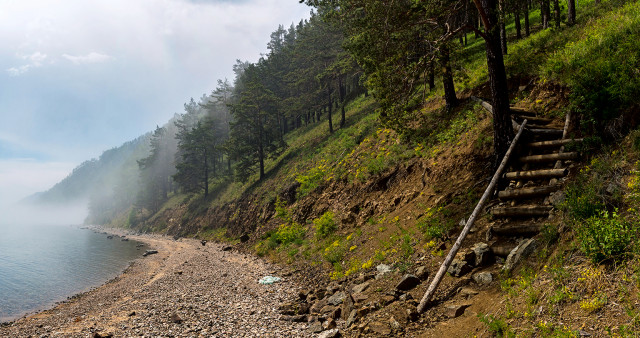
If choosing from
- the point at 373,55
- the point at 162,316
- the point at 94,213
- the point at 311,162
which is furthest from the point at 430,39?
the point at 94,213

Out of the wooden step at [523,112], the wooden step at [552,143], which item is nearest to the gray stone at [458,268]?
the wooden step at [552,143]

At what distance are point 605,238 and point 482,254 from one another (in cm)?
292

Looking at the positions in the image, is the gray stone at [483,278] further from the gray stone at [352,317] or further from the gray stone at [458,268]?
the gray stone at [352,317]

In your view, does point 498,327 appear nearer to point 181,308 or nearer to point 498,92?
point 498,92

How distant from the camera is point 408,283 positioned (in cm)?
799

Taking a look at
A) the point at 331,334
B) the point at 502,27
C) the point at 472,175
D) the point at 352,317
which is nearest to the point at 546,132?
the point at 472,175

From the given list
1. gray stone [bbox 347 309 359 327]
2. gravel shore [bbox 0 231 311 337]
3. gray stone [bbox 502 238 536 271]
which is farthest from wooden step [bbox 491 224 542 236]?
gravel shore [bbox 0 231 311 337]

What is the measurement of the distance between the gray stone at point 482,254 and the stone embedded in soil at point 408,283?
1.56 metres

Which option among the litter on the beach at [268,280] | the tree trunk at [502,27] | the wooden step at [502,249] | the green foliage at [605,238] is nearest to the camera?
the green foliage at [605,238]

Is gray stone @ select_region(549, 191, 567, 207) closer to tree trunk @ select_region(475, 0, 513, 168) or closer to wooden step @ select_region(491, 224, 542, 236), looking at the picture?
wooden step @ select_region(491, 224, 542, 236)

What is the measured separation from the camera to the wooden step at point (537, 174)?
7.65 meters

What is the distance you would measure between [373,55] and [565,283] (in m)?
9.39

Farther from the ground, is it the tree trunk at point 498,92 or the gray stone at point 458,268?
the tree trunk at point 498,92

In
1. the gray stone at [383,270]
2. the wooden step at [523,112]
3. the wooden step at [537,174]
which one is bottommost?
the gray stone at [383,270]
